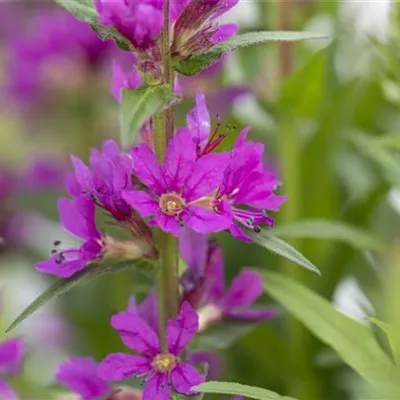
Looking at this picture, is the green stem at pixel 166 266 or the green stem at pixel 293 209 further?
the green stem at pixel 293 209

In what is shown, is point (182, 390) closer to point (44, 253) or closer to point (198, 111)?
point (198, 111)

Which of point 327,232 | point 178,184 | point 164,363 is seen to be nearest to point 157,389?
point 164,363

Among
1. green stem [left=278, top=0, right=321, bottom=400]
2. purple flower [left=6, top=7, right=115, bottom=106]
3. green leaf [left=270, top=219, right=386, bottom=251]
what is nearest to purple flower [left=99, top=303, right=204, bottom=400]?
green leaf [left=270, top=219, right=386, bottom=251]

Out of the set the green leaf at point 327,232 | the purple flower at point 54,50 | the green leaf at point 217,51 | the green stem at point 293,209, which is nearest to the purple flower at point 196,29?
the green leaf at point 217,51

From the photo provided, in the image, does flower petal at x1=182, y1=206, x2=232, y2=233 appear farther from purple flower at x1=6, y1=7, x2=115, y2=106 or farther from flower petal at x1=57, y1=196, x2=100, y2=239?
purple flower at x1=6, y1=7, x2=115, y2=106

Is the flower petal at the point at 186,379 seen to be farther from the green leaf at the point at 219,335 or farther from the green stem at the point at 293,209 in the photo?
the green stem at the point at 293,209

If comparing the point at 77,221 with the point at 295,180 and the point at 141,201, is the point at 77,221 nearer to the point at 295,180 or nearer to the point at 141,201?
the point at 141,201

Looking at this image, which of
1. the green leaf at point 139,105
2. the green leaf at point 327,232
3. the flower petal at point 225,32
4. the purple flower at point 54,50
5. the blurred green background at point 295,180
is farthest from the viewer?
the purple flower at point 54,50
